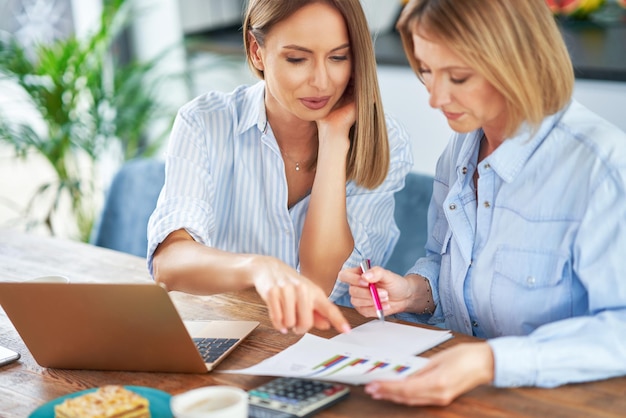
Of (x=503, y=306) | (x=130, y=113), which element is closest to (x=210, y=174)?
(x=503, y=306)

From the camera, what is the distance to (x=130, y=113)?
3.28 metres

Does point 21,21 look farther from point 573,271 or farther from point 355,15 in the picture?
point 573,271

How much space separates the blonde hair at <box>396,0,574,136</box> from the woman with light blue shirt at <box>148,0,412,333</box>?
1.23 feet

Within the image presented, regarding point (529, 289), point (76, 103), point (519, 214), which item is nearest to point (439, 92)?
point (519, 214)

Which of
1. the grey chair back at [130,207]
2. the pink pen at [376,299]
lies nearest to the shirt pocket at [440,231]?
the pink pen at [376,299]

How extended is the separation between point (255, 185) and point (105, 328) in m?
0.67

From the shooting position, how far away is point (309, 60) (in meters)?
1.73

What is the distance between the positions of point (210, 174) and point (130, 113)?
4.85 ft

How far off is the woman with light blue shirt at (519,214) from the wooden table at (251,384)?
2 centimetres

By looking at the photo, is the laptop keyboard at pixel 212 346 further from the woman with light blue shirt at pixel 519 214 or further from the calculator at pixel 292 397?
the woman with light blue shirt at pixel 519 214

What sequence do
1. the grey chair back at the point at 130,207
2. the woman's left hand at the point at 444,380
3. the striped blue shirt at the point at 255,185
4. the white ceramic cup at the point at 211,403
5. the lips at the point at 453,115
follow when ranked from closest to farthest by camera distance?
the white ceramic cup at the point at 211,403 → the woman's left hand at the point at 444,380 → the lips at the point at 453,115 → the striped blue shirt at the point at 255,185 → the grey chair back at the point at 130,207

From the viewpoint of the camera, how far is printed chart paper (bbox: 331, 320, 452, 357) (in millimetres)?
1391

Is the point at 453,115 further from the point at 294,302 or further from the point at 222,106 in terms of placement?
the point at 222,106

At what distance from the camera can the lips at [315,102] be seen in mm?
1785
